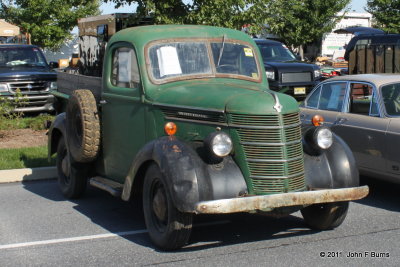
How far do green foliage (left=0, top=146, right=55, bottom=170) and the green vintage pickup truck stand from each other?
8.10 ft

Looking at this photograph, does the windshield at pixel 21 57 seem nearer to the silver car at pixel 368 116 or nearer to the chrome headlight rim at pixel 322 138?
the silver car at pixel 368 116

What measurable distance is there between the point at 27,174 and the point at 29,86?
6.49 metres

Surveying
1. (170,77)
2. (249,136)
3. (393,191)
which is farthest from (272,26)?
(249,136)

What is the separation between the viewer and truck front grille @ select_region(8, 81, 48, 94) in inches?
622

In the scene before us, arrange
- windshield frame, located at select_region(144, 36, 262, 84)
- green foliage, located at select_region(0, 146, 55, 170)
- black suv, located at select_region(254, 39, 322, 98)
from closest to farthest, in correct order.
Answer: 1. windshield frame, located at select_region(144, 36, 262, 84)
2. green foliage, located at select_region(0, 146, 55, 170)
3. black suv, located at select_region(254, 39, 322, 98)

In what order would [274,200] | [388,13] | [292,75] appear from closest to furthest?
1. [274,200]
2. [292,75]
3. [388,13]

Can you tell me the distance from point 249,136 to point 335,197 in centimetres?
98

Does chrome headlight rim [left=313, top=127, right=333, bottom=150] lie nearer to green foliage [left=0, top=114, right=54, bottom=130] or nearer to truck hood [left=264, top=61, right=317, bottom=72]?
green foliage [left=0, top=114, right=54, bottom=130]

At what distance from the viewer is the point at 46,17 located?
3275cm

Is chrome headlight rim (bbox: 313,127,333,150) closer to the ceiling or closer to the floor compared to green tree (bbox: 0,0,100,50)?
closer to the floor

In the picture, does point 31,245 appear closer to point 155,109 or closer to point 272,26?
point 155,109

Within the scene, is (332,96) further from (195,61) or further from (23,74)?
(23,74)

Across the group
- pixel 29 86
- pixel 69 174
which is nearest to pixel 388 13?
pixel 29 86

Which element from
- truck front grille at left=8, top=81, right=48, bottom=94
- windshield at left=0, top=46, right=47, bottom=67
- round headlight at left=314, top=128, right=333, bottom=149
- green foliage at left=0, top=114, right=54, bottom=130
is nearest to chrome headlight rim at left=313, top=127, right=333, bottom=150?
round headlight at left=314, top=128, right=333, bottom=149
